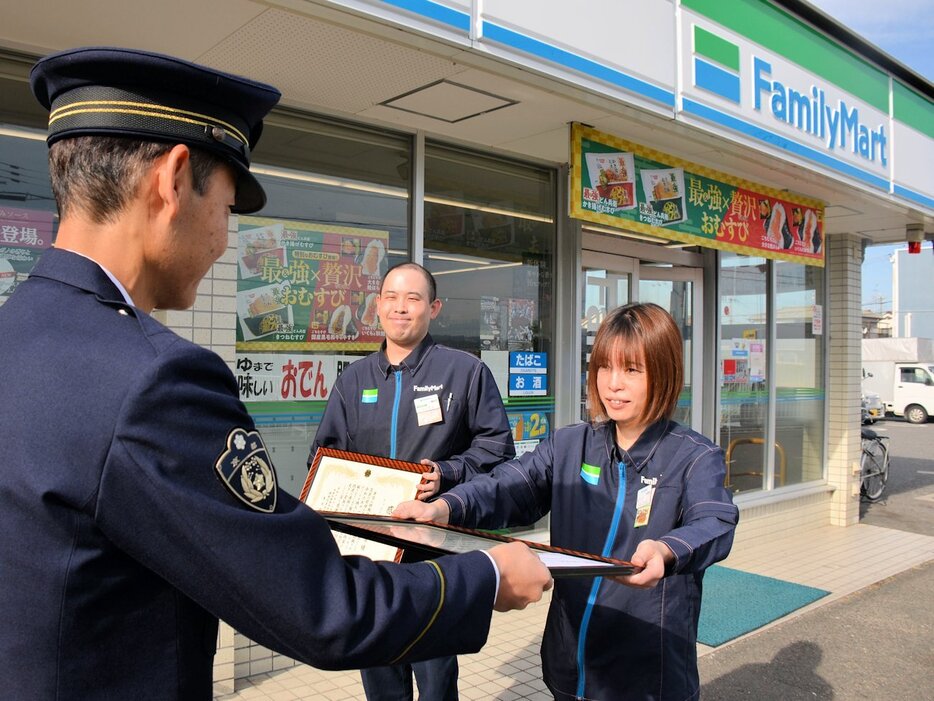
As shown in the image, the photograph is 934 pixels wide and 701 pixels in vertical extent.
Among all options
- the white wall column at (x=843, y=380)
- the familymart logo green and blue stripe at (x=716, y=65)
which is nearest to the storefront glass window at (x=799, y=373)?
the white wall column at (x=843, y=380)

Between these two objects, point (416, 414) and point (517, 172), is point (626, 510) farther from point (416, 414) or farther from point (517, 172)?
point (517, 172)

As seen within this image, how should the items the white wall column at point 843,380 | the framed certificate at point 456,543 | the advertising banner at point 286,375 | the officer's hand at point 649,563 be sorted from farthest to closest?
the white wall column at point 843,380 → the advertising banner at point 286,375 → the officer's hand at point 649,563 → the framed certificate at point 456,543

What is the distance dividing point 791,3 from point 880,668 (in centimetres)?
484

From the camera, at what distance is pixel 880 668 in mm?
4496

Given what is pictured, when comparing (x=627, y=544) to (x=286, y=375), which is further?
(x=286, y=375)

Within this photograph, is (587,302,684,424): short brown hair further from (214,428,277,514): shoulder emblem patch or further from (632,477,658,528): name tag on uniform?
(214,428,277,514): shoulder emblem patch

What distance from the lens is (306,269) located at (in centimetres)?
452

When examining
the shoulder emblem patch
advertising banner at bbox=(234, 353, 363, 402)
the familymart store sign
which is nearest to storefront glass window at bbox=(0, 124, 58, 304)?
advertising banner at bbox=(234, 353, 363, 402)

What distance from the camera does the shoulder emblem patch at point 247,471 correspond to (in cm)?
103

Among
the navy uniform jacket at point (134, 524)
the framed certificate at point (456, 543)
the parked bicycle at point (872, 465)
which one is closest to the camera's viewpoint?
the navy uniform jacket at point (134, 524)

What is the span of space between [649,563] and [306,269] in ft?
10.9

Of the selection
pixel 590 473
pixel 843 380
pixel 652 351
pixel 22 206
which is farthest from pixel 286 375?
pixel 843 380

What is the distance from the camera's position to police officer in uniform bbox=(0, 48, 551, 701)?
979mm

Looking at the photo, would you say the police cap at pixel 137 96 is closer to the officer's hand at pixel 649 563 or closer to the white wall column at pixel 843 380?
the officer's hand at pixel 649 563
